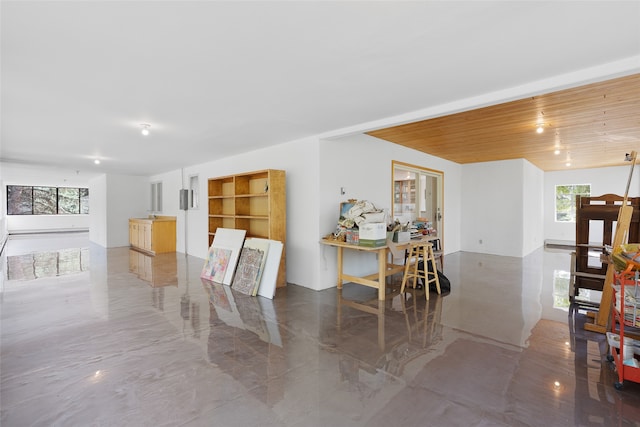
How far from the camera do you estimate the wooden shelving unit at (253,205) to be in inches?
200

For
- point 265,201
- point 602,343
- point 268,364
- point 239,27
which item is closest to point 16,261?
point 265,201

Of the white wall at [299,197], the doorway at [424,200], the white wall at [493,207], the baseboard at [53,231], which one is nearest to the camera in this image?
the white wall at [299,197]

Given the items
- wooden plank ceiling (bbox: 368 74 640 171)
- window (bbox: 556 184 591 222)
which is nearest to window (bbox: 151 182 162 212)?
wooden plank ceiling (bbox: 368 74 640 171)

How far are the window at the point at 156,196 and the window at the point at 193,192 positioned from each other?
8.22 feet

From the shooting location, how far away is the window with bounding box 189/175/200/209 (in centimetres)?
837

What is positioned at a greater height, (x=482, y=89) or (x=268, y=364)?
(x=482, y=89)

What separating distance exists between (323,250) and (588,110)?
4.10 meters

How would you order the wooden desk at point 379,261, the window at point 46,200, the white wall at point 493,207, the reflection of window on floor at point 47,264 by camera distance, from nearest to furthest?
the wooden desk at point 379,261
the reflection of window on floor at point 47,264
the white wall at point 493,207
the window at point 46,200

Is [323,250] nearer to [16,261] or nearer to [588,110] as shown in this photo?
[588,110]

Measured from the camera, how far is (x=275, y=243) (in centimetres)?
491

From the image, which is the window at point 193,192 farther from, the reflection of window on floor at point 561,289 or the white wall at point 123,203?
the reflection of window on floor at point 561,289

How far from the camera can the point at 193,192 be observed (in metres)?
8.51

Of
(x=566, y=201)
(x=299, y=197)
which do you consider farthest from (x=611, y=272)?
(x=566, y=201)

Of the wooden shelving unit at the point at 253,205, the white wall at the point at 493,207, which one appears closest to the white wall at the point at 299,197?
the wooden shelving unit at the point at 253,205
